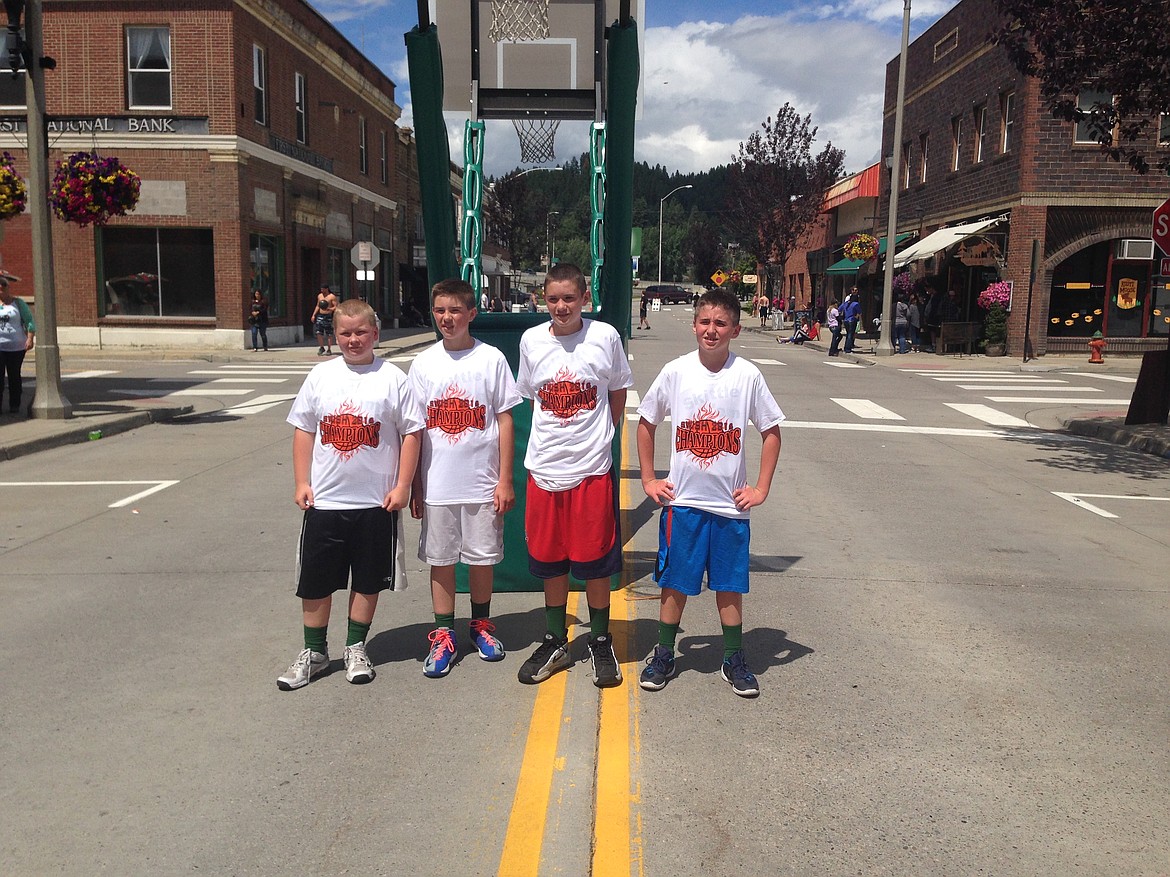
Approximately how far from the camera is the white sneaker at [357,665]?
4.59 metres

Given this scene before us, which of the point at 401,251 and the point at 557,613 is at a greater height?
the point at 401,251

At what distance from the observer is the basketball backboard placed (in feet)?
24.1

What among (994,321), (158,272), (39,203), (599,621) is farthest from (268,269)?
(599,621)

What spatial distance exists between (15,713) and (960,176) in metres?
31.3

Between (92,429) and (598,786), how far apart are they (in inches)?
435

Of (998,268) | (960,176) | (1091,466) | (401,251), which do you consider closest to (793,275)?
(401,251)

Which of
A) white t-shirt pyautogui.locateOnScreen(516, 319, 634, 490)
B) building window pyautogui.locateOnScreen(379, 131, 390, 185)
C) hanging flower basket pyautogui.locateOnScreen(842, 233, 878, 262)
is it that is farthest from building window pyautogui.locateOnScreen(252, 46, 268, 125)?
white t-shirt pyautogui.locateOnScreen(516, 319, 634, 490)

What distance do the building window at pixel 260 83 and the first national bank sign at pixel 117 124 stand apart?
233 cm

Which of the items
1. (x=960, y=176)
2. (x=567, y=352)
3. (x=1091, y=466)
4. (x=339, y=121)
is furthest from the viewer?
(x=339, y=121)

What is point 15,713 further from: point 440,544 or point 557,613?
point 557,613

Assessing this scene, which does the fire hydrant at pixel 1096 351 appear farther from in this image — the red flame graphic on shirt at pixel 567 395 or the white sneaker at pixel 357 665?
the white sneaker at pixel 357 665

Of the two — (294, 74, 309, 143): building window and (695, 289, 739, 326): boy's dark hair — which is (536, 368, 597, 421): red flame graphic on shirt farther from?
(294, 74, 309, 143): building window

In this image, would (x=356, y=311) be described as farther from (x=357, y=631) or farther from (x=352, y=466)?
(x=357, y=631)

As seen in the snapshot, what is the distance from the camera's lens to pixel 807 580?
6.44 metres
